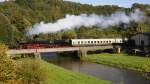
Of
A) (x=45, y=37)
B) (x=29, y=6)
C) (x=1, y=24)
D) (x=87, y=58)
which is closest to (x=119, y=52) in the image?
(x=87, y=58)

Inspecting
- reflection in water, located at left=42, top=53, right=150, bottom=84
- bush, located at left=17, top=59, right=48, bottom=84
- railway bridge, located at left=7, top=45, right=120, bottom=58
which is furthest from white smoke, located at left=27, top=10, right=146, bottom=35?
bush, located at left=17, top=59, right=48, bottom=84

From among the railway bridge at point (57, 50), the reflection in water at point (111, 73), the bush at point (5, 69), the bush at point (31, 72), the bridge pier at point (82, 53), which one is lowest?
the reflection in water at point (111, 73)

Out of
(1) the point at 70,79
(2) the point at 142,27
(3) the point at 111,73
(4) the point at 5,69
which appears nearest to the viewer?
(4) the point at 5,69

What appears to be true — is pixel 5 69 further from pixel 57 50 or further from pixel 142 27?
pixel 142 27

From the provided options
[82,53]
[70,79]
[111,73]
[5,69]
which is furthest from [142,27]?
[5,69]

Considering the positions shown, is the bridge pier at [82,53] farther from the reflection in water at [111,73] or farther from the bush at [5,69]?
the bush at [5,69]

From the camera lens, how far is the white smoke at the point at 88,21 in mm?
137500

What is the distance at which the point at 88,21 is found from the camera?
5945 inches

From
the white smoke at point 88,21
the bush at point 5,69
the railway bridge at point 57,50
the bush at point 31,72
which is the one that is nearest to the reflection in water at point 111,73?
the railway bridge at point 57,50

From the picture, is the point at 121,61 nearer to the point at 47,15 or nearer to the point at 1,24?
the point at 1,24

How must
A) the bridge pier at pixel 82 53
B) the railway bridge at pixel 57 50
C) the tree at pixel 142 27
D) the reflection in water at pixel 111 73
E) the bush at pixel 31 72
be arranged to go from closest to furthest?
the bush at pixel 31 72
the reflection in water at pixel 111 73
the railway bridge at pixel 57 50
the bridge pier at pixel 82 53
the tree at pixel 142 27

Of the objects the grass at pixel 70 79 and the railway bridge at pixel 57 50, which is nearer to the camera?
the grass at pixel 70 79

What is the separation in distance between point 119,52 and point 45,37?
42336mm

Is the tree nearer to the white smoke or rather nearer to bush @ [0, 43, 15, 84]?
the white smoke
